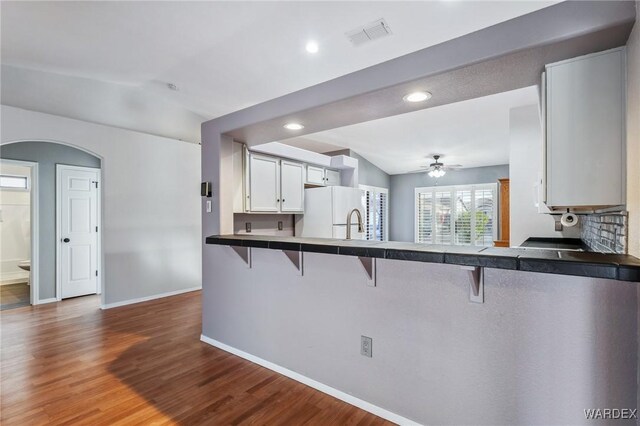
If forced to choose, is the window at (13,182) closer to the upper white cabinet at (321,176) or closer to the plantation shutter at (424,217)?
the upper white cabinet at (321,176)

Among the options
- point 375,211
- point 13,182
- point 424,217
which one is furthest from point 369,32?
point 13,182

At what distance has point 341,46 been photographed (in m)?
2.97

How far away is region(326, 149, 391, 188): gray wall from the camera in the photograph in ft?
22.1

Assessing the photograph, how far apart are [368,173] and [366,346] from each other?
573cm

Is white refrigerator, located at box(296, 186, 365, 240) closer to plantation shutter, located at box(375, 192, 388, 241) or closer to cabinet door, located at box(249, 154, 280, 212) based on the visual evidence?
cabinet door, located at box(249, 154, 280, 212)

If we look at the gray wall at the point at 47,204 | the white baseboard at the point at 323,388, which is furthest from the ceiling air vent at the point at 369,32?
the gray wall at the point at 47,204

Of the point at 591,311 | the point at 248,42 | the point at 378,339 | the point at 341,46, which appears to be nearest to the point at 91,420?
the point at 378,339

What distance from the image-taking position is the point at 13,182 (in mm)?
5598

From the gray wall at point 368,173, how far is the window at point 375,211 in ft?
0.43

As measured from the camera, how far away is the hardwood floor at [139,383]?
2098 millimetres

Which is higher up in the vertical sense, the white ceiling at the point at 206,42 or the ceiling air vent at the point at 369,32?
the white ceiling at the point at 206,42

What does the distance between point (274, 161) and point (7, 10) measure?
2719 millimetres

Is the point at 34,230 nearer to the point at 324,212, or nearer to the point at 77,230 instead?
the point at 77,230

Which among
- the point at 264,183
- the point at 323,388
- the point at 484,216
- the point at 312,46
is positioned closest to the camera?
the point at 323,388
